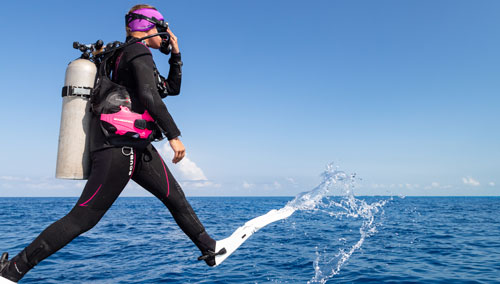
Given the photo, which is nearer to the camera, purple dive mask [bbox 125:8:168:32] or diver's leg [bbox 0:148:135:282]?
diver's leg [bbox 0:148:135:282]

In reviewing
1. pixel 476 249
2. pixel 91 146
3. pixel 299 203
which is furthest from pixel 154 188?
pixel 476 249

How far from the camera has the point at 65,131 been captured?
2457mm

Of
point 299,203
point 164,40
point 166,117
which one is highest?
point 164,40

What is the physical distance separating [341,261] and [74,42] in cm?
801

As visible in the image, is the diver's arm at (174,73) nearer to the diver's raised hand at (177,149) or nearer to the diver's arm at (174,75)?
the diver's arm at (174,75)

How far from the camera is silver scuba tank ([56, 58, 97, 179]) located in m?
2.44

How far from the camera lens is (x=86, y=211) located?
221 centimetres

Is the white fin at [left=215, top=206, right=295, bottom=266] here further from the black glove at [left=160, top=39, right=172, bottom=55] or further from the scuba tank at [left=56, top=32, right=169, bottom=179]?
the black glove at [left=160, top=39, right=172, bottom=55]

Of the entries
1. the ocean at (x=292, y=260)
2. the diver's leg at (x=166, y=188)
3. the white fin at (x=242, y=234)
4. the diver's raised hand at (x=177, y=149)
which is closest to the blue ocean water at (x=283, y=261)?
the ocean at (x=292, y=260)

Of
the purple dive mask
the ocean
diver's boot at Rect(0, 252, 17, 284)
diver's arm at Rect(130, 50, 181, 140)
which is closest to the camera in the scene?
diver's boot at Rect(0, 252, 17, 284)

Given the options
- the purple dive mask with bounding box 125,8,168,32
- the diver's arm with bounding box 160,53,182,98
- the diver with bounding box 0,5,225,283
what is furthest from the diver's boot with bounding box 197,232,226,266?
the purple dive mask with bounding box 125,8,168,32

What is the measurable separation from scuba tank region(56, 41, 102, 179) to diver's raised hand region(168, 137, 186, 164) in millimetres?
730

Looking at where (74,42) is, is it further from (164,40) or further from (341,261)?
(341,261)

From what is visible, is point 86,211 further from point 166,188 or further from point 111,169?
point 166,188
